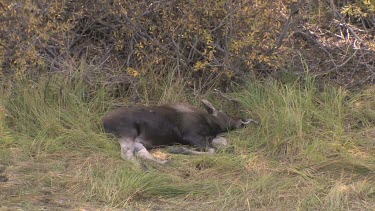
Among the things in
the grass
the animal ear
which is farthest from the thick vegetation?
the animal ear

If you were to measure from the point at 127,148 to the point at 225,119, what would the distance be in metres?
1.30

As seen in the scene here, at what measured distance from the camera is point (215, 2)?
7.76 m

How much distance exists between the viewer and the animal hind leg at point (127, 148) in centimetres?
660

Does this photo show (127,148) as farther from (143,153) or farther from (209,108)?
(209,108)

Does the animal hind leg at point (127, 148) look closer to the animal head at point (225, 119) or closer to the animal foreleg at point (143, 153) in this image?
the animal foreleg at point (143, 153)

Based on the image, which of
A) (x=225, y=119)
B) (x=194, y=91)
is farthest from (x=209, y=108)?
(x=194, y=91)

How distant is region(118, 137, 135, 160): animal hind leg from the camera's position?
6.60 metres

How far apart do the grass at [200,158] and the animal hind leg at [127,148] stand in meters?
0.08

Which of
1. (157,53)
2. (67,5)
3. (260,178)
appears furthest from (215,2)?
(260,178)

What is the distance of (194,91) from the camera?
26.7 feet

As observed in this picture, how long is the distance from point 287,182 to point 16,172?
7.49 feet

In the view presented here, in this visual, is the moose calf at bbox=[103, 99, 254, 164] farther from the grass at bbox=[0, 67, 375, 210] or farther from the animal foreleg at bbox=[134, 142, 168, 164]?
the grass at bbox=[0, 67, 375, 210]

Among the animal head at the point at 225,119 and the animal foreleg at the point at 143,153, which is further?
the animal head at the point at 225,119

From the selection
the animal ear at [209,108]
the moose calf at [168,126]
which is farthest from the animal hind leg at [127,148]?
the animal ear at [209,108]
